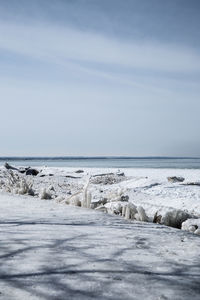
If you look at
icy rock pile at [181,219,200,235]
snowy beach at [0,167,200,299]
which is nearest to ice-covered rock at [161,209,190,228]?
snowy beach at [0,167,200,299]

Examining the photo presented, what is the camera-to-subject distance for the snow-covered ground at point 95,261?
49.1 inches

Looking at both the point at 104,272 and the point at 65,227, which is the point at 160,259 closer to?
the point at 104,272

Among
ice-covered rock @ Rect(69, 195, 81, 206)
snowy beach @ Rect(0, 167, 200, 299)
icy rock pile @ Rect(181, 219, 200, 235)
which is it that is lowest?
icy rock pile @ Rect(181, 219, 200, 235)

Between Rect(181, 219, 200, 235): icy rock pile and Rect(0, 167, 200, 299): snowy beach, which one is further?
Rect(181, 219, 200, 235): icy rock pile

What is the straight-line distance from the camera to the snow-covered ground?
1246 mm

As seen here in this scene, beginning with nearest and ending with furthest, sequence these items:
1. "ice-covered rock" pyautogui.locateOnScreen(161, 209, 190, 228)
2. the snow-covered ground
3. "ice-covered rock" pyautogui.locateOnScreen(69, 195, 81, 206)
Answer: the snow-covered ground < "ice-covered rock" pyautogui.locateOnScreen(161, 209, 190, 228) < "ice-covered rock" pyautogui.locateOnScreen(69, 195, 81, 206)

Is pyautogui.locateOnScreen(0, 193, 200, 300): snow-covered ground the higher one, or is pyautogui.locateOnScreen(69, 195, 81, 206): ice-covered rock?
pyautogui.locateOnScreen(0, 193, 200, 300): snow-covered ground

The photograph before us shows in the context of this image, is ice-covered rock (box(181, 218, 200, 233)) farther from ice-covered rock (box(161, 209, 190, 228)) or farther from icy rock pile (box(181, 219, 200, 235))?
ice-covered rock (box(161, 209, 190, 228))

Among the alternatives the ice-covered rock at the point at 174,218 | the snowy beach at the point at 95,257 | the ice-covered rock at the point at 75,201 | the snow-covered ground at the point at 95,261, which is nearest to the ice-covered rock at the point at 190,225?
the snowy beach at the point at 95,257

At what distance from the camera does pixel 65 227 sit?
2520 mm

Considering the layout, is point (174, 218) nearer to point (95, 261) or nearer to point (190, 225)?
point (190, 225)

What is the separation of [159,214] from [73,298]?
2.24 metres

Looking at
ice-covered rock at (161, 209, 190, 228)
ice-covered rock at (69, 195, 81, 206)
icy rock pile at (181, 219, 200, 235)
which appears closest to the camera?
icy rock pile at (181, 219, 200, 235)

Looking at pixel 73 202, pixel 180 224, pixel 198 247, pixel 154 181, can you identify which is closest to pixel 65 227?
pixel 198 247
